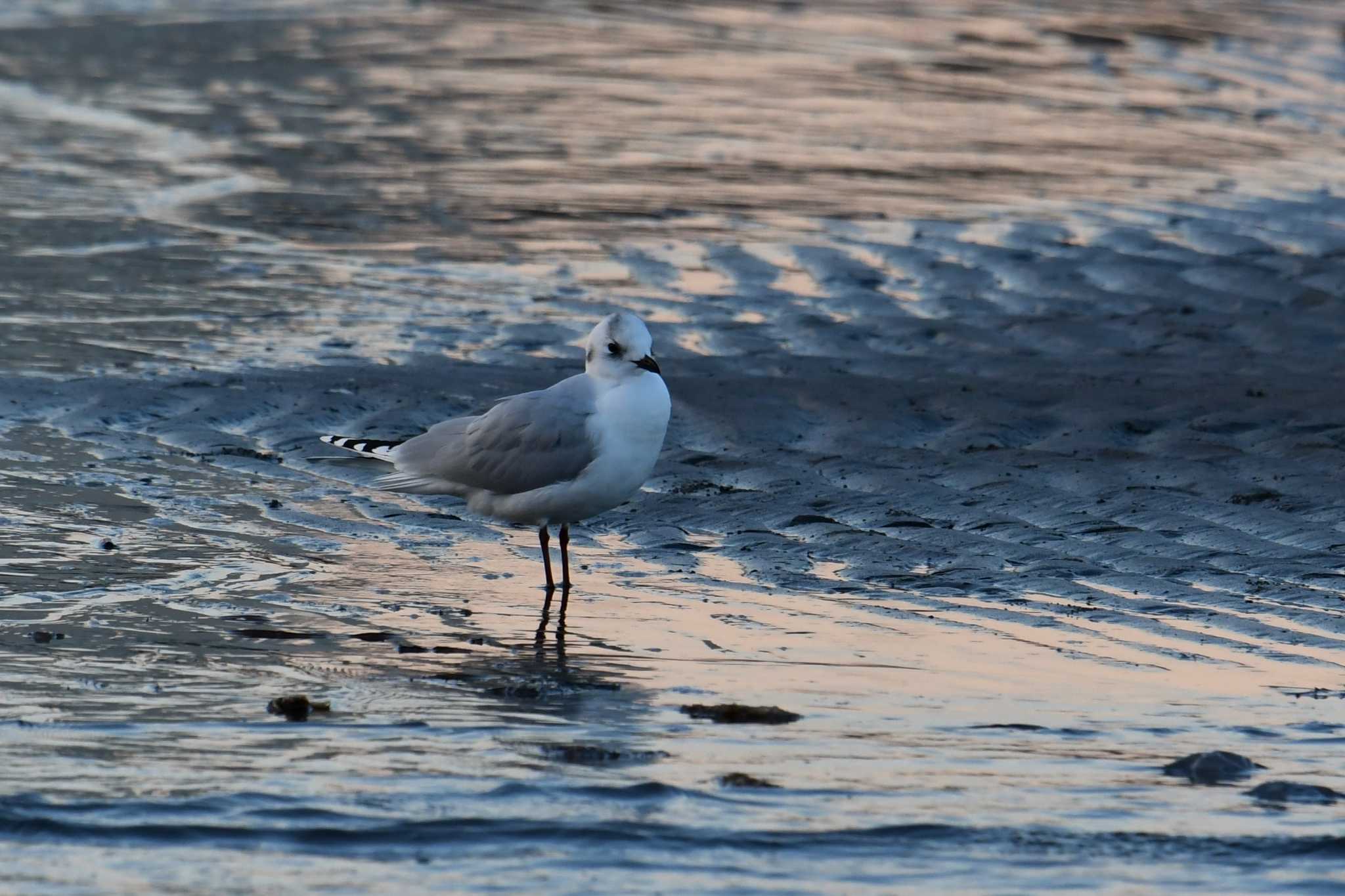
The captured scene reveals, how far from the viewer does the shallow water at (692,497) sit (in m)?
4.40

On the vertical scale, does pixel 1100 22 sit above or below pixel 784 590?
above

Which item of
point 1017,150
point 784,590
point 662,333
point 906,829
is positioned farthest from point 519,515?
point 1017,150

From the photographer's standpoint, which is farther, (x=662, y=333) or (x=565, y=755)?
(x=662, y=333)

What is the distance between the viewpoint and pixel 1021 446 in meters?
8.01

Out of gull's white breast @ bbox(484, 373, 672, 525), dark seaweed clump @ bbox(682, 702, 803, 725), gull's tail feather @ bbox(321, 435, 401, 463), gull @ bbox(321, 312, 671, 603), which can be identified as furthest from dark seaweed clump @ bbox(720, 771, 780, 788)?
gull's tail feather @ bbox(321, 435, 401, 463)

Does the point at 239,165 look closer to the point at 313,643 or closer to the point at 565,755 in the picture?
the point at 313,643

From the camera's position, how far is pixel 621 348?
249 inches

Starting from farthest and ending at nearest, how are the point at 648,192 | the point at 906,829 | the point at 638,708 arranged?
the point at 648,192, the point at 638,708, the point at 906,829

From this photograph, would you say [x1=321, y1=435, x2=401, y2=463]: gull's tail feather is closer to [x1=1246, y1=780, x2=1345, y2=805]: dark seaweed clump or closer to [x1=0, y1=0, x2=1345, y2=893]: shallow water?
[x1=0, y1=0, x2=1345, y2=893]: shallow water

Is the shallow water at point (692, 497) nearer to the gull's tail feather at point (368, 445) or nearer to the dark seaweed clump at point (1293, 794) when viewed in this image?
the dark seaweed clump at point (1293, 794)

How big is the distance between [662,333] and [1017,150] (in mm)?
5495

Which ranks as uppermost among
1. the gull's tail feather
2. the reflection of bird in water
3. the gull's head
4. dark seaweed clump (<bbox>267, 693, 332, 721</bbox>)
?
the gull's head

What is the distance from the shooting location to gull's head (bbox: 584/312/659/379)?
6289 millimetres

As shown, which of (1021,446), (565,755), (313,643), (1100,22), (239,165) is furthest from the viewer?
(1100,22)
